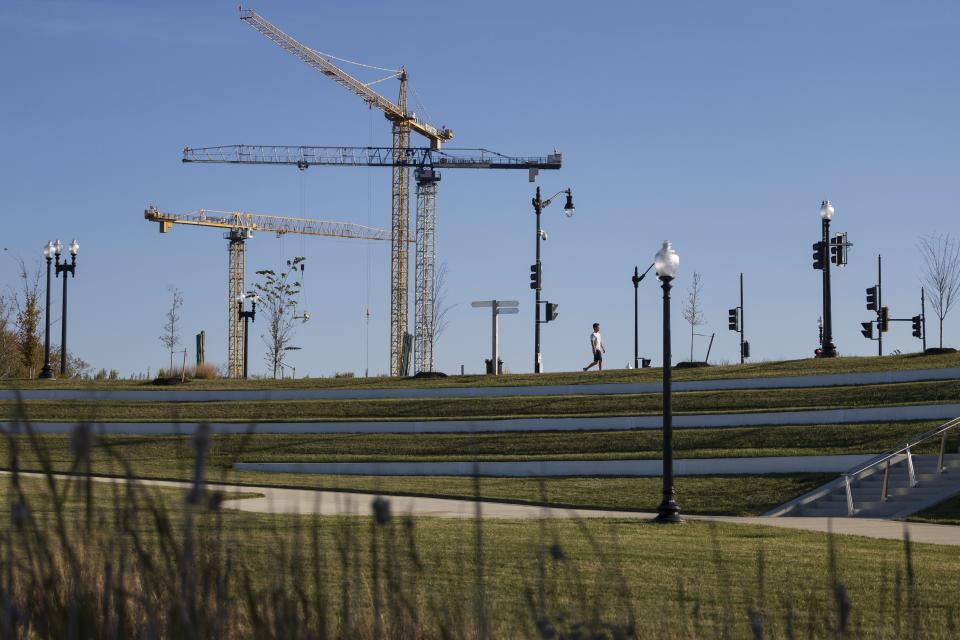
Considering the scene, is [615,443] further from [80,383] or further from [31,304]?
[31,304]

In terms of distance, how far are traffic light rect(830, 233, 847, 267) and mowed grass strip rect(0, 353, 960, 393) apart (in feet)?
13.5

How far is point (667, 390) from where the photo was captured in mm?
18234

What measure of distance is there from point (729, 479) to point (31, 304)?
42195 mm

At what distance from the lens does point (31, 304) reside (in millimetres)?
54906

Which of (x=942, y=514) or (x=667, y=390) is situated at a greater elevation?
(x=667, y=390)

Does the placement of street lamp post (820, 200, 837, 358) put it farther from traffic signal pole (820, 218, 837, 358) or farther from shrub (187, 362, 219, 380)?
shrub (187, 362, 219, 380)

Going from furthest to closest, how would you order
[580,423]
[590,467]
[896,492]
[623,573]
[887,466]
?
[580,423] → [590,467] → [896,492] → [887,466] → [623,573]

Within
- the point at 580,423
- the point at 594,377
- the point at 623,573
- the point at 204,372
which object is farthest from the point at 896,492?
the point at 204,372

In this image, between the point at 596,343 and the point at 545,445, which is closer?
the point at 545,445

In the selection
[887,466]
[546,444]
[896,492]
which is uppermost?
[887,466]

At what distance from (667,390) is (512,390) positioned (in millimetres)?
18665

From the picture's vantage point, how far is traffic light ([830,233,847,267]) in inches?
1543

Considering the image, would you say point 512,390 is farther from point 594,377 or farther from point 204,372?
point 204,372

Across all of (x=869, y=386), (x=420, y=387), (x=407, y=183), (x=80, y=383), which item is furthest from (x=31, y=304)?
(x=407, y=183)
